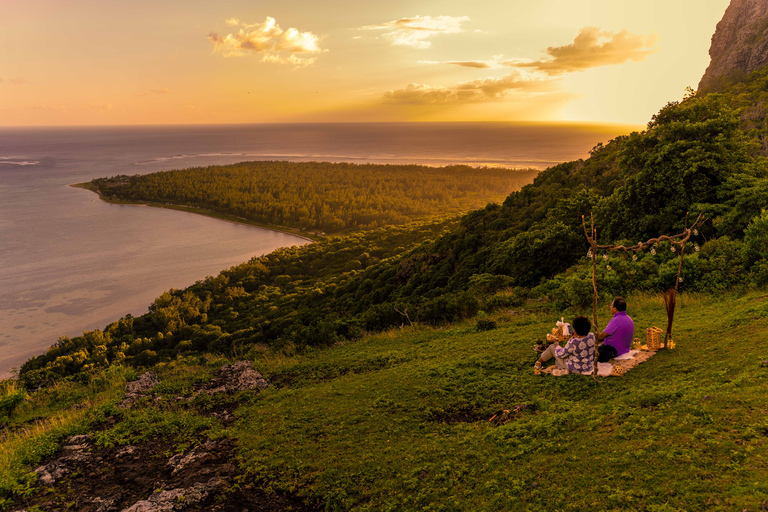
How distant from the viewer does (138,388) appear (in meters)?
12.3

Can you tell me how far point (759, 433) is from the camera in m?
5.18

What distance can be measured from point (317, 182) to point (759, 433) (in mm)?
192919

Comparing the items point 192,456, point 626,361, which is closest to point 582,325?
point 626,361

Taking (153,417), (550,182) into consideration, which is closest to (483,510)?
(153,417)

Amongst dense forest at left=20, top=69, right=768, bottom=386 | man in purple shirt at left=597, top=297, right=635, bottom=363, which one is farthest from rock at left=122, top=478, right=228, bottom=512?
dense forest at left=20, top=69, right=768, bottom=386

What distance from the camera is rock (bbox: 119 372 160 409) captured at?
11.3 meters

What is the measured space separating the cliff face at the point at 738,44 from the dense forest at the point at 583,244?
1332 cm

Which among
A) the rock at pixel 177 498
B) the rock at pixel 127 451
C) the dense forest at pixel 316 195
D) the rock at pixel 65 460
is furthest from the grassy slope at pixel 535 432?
the dense forest at pixel 316 195

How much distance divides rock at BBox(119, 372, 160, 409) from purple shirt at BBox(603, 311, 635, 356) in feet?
40.2

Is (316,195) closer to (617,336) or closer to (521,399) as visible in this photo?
(617,336)

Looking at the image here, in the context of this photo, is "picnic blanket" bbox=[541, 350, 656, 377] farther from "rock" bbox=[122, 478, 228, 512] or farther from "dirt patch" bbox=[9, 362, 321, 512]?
"rock" bbox=[122, 478, 228, 512]

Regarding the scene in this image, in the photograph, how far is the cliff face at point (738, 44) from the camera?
48812mm

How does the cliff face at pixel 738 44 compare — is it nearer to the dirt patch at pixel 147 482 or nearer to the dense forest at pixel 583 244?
the dense forest at pixel 583 244

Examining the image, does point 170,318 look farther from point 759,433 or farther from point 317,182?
point 317,182
